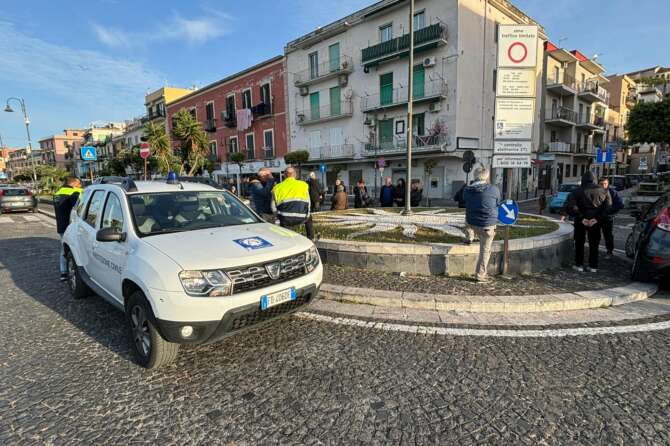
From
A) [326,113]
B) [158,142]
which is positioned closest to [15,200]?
[158,142]

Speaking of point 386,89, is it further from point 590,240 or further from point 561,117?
point 590,240

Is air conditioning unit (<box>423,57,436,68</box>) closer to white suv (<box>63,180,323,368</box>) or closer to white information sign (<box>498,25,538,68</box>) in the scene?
white information sign (<box>498,25,538,68</box>)

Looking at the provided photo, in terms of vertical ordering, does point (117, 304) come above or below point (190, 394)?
above

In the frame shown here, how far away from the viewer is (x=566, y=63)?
3456cm

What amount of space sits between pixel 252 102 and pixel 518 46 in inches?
1332

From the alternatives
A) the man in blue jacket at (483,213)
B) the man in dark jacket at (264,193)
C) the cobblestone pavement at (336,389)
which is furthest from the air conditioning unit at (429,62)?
the cobblestone pavement at (336,389)

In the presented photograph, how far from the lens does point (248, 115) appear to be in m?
34.5

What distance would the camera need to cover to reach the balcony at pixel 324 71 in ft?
94.4

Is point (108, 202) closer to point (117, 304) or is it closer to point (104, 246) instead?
point (104, 246)

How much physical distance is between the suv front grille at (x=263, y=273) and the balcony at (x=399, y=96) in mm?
22916

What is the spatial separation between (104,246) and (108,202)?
64 centimetres

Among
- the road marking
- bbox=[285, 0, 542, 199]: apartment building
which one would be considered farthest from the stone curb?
bbox=[285, 0, 542, 199]: apartment building

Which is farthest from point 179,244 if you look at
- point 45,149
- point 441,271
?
point 45,149

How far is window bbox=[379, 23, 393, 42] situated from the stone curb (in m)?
26.0
